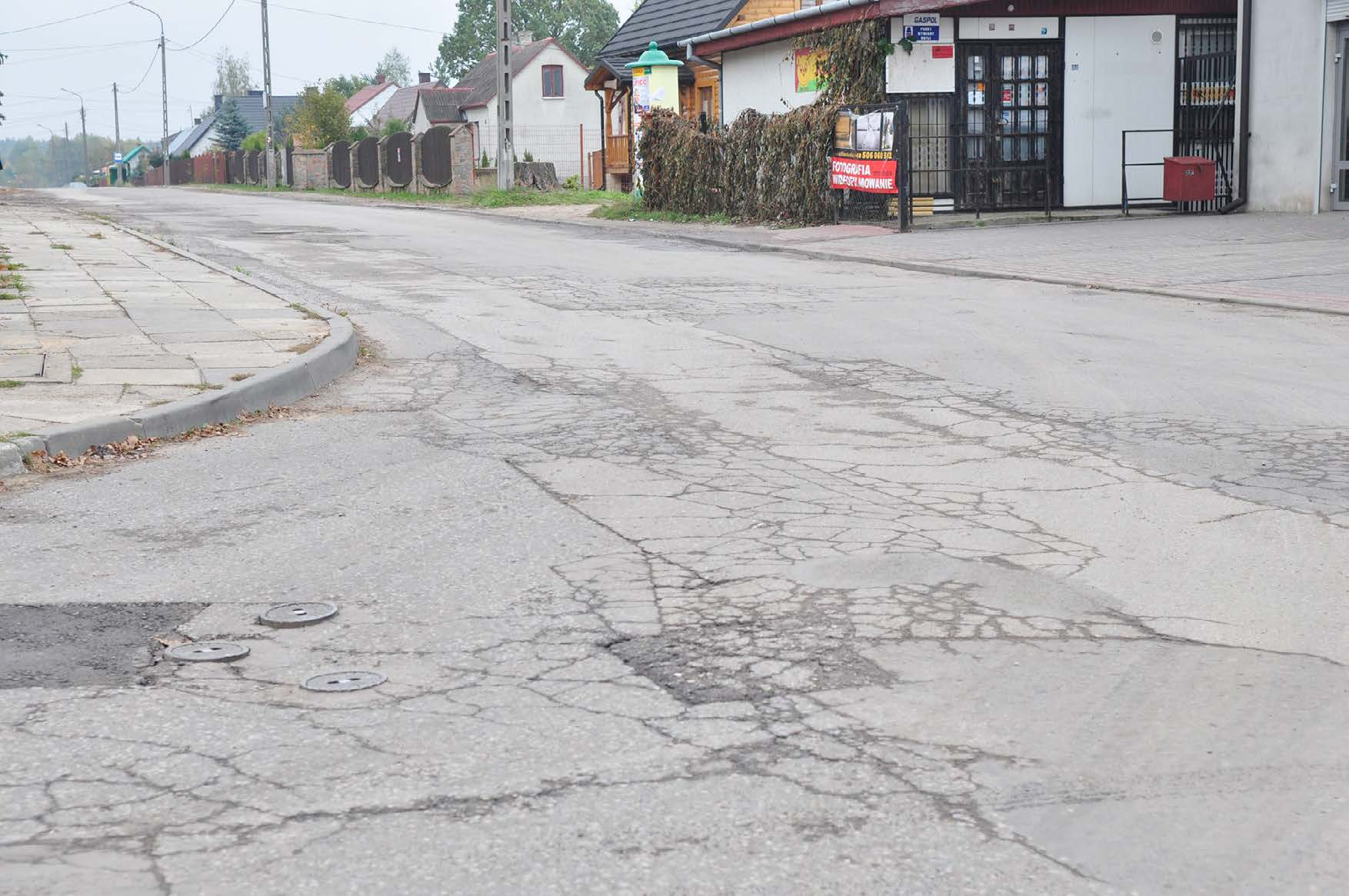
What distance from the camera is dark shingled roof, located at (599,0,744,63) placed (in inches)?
1510

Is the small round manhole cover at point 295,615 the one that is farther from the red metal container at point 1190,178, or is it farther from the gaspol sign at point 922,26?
the red metal container at point 1190,178

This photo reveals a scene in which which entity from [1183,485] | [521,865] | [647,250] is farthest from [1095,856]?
[647,250]

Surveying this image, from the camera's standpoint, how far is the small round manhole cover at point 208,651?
4254mm

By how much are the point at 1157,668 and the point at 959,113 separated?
21116 mm

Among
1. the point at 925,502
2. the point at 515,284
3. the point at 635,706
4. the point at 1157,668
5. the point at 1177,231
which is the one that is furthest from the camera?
the point at 1177,231

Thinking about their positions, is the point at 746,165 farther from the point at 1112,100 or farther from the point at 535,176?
the point at 535,176

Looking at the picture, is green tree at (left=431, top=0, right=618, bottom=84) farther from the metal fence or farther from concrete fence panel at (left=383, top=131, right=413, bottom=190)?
concrete fence panel at (left=383, top=131, right=413, bottom=190)

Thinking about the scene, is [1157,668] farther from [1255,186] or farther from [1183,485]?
[1255,186]

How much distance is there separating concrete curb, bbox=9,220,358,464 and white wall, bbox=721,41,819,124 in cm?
1889

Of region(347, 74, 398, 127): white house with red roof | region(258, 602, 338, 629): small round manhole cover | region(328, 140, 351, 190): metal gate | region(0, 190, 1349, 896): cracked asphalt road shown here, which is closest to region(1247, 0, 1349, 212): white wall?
region(0, 190, 1349, 896): cracked asphalt road

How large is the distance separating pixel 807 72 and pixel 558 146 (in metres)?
38.8

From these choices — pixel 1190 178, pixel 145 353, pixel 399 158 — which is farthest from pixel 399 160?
pixel 145 353

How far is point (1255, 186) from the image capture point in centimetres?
2367

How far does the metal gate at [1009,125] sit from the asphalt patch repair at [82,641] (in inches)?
818
